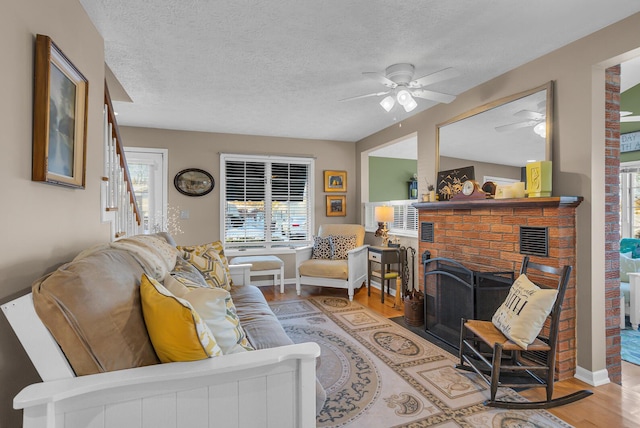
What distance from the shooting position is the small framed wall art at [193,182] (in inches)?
188

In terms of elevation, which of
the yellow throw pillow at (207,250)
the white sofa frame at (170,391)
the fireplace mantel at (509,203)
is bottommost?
the white sofa frame at (170,391)

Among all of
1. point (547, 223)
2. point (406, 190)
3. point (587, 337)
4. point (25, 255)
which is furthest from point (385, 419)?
point (406, 190)

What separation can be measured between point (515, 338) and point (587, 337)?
73cm

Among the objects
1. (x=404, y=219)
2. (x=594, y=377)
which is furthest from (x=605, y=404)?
(x=404, y=219)

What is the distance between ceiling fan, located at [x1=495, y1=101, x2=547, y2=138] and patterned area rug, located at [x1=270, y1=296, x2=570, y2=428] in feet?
6.37

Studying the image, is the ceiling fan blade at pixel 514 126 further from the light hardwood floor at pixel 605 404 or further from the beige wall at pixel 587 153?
the light hardwood floor at pixel 605 404

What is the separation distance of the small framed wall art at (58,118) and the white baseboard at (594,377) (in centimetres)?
340

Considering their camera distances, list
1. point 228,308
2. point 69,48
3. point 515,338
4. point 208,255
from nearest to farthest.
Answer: point 228,308 < point 69,48 < point 515,338 < point 208,255

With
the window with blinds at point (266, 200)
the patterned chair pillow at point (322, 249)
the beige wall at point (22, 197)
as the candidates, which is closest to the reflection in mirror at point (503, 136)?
the patterned chair pillow at point (322, 249)

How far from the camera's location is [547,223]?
2.35 m

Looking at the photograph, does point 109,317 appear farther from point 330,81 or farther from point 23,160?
point 330,81

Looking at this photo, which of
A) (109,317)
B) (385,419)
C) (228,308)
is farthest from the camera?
(385,419)

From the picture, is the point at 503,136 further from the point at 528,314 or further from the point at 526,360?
the point at 526,360

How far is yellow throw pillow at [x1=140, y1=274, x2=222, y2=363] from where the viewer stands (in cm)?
108
